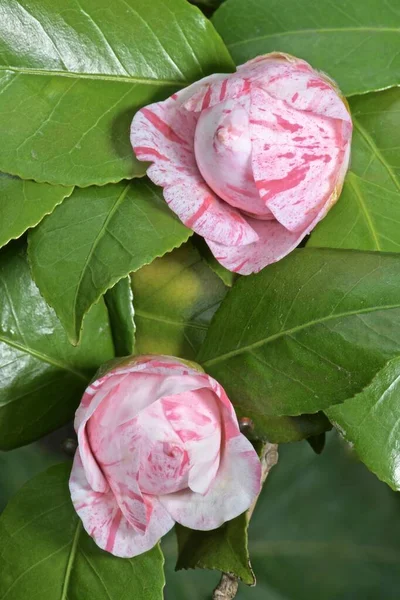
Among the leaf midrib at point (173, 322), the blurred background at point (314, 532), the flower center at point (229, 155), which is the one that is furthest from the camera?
the blurred background at point (314, 532)

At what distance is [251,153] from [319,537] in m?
0.40

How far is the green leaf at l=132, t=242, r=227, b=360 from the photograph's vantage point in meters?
0.48

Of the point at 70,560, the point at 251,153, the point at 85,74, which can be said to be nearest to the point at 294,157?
the point at 251,153

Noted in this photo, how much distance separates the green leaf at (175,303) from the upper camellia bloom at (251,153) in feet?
0.20

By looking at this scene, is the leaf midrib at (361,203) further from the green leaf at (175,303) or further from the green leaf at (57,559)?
the green leaf at (57,559)

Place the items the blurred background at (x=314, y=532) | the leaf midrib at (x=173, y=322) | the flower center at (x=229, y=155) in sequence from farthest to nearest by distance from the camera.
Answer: the blurred background at (x=314, y=532) < the leaf midrib at (x=173, y=322) < the flower center at (x=229, y=155)

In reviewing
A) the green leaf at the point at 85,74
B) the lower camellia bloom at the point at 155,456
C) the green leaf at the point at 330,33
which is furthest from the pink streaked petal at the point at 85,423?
the green leaf at the point at 330,33

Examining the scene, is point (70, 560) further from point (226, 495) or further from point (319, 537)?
point (319, 537)

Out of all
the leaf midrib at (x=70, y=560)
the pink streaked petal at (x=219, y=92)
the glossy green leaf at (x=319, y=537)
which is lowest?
the glossy green leaf at (x=319, y=537)

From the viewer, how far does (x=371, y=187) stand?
0.45 meters

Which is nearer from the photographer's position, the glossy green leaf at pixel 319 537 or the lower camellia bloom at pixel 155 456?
the lower camellia bloom at pixel 155 456

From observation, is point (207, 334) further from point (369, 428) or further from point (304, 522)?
point (304, 522)

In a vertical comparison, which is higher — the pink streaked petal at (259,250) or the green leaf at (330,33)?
the green leaf at (330,33)

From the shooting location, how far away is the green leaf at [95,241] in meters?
0.40
